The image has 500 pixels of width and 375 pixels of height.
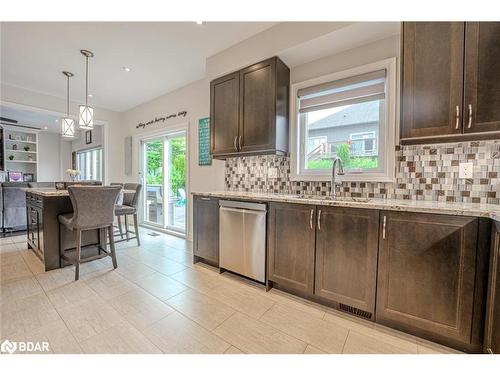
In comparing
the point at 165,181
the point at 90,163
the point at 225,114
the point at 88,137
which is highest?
the point at 88,137

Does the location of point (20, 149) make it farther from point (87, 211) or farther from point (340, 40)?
point (340, 40)

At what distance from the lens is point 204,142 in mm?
3574

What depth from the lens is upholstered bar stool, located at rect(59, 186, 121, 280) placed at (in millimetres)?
2297

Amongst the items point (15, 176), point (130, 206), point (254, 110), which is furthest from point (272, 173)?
point (15, 176)

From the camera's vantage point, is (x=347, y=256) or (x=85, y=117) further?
(x=85, y=117)

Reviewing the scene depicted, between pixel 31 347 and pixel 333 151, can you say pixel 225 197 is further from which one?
pixel 31 347

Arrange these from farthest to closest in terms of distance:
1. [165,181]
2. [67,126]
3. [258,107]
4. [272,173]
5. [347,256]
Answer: [165,181]
[67,126]
[272,173]
[258,107]
[347,256]

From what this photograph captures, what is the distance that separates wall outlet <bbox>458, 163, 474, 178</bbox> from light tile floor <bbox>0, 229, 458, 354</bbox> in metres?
1.22

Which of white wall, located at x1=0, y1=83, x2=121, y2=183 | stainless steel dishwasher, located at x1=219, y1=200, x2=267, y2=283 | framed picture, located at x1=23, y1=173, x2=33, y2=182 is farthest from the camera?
framed picture, located at x1=23, y1=173, x2=33, y2=182

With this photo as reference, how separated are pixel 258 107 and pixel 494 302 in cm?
231

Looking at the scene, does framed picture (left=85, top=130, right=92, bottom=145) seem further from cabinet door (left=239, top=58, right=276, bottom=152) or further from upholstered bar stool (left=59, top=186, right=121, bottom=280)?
cabinet door (left=239, top=58, right=276, bottom=152)

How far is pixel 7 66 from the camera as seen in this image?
322 cm

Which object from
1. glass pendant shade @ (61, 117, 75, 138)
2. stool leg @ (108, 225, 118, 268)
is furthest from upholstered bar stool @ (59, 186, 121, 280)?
glass pendant shade @ (61, 117, 75, 138)
